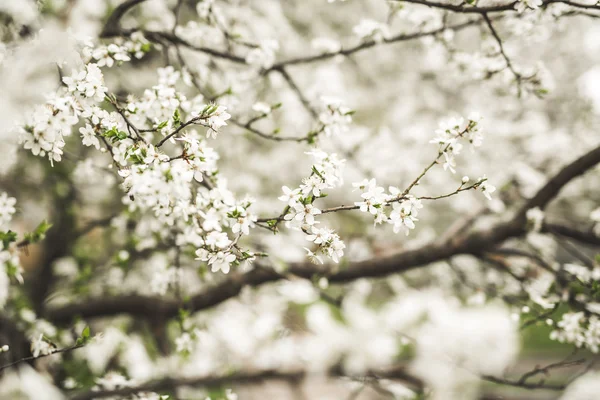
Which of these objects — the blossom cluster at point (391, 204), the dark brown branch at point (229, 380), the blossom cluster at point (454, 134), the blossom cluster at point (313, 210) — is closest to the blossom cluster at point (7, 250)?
the dark brown branch at point (229, 380)

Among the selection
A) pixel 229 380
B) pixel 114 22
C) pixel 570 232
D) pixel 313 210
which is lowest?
pixel 229 380

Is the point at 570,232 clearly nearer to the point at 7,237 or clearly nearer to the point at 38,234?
the point at 38,234

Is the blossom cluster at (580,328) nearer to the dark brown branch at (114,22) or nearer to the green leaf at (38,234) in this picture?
the green leaf at (38,234)

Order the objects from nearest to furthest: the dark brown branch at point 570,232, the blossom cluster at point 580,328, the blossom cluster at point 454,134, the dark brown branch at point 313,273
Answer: the blossom cluster at point 454,134 < the blossom cluster at point 580,328 < the dark brown branch at point 570,232 < the dark brown branch at point 313,273

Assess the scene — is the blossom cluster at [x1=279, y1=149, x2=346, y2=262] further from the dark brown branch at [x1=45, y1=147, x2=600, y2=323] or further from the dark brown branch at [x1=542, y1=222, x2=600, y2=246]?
the dark brown branch at [x1=542, y1=222, x2=600, y2=246]

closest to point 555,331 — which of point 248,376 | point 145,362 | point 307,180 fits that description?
point 307,180

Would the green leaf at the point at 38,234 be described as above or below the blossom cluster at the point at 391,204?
above

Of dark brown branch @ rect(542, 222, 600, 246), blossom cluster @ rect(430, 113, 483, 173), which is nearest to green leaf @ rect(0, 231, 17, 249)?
blossom cluster @ rect(430, 113, 483, 173)

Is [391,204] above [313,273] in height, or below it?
below

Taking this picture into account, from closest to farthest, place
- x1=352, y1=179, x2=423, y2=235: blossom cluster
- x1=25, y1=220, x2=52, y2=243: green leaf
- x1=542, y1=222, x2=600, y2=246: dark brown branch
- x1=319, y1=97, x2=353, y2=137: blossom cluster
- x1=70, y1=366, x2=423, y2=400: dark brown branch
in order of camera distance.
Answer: x1=352, y1=179, x2=423, y2=235: blossom cluster < x1=25, y1=220, x2=52, y2=243: green leaf < x1=319, y1=97, x2=353, y2=137: blossom cluster < x1=70, y1=366, x2=423, y2=400: dark brown branch < x1=542, y1=222, x2=600, y2=246: dark brown branch

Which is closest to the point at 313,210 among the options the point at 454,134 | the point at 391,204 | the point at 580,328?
the point at 391,204

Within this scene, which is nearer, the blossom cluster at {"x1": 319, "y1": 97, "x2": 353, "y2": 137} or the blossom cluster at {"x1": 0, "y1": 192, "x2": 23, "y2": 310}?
the blossom cluster at {"x1": 0, "y1": 192, "x2": 23, "y2": 310}

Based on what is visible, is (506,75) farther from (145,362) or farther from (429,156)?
(145,362)

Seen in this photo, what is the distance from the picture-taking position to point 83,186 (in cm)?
631
